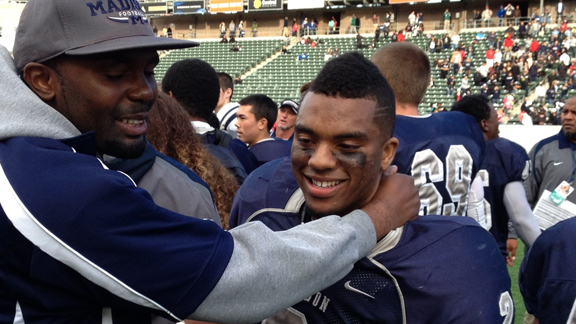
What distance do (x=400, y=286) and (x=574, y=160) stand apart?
4.27m

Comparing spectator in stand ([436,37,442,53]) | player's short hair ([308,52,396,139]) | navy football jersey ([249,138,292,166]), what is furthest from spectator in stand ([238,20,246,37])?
player's short hair ([308,52,396,139])

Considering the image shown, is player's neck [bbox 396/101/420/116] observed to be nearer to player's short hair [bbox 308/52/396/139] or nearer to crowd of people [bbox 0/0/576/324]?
crowd of people [bbox 0/0/576/324]

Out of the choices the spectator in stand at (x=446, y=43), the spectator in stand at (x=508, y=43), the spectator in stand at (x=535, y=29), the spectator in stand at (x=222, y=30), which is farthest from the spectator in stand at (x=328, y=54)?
the spectator in stand at (x=535, y=29)

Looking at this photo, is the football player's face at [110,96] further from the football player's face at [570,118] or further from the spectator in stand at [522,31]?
the spectator in stand at [522,31]

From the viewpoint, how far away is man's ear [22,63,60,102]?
1.55 m

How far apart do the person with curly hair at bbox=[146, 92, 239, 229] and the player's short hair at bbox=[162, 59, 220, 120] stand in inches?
30.3

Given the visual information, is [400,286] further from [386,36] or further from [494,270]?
[386,36]

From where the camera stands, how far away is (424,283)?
66.0 inches

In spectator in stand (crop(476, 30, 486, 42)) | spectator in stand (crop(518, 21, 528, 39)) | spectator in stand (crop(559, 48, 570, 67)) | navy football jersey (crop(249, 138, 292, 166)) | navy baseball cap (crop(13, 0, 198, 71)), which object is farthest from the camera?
spectator in stand (crop(476, 30, 486, 42))

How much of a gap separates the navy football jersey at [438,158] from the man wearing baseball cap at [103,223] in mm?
1371

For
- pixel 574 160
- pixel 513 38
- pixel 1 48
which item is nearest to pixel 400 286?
pixel 1 48

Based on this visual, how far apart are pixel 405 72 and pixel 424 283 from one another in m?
1.74

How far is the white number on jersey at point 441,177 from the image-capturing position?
3037mm

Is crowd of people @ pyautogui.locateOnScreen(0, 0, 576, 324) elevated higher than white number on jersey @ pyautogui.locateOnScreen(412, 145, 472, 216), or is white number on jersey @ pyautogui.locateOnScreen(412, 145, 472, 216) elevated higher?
crowd of people @ pyautogui.locateOnScreen(0, 0, 576, 324)
